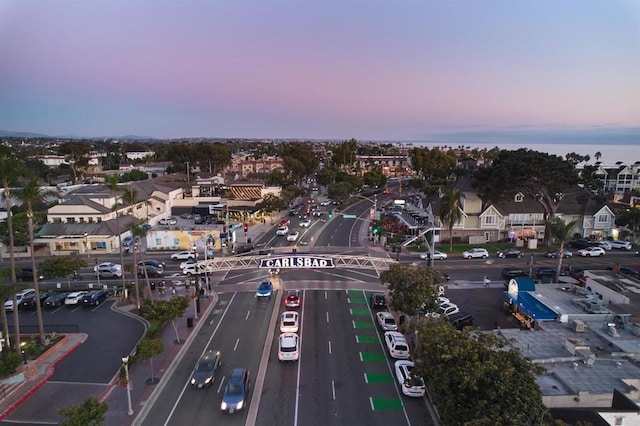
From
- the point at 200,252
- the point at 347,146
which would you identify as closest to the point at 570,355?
the point at 200,252

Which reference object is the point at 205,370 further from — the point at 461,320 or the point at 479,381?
the point at 461,320

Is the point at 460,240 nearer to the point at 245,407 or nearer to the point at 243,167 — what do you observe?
the point at 245,407

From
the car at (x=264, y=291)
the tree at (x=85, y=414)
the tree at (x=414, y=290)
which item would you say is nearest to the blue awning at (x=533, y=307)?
the tree at (x=414, y=290)

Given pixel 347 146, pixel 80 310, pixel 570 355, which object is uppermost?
pixel 347 146

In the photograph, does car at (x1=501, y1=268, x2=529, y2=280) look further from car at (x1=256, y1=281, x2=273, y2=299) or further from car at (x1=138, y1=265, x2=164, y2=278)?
car at (x1=138, y1=265, x2=164, y2=278)

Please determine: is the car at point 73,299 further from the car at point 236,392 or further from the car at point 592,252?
Answer: the car at point 592,252

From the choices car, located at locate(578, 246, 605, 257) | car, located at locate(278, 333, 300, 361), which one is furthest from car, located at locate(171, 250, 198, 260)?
car, located at locate(578, 246, 605, 257)
